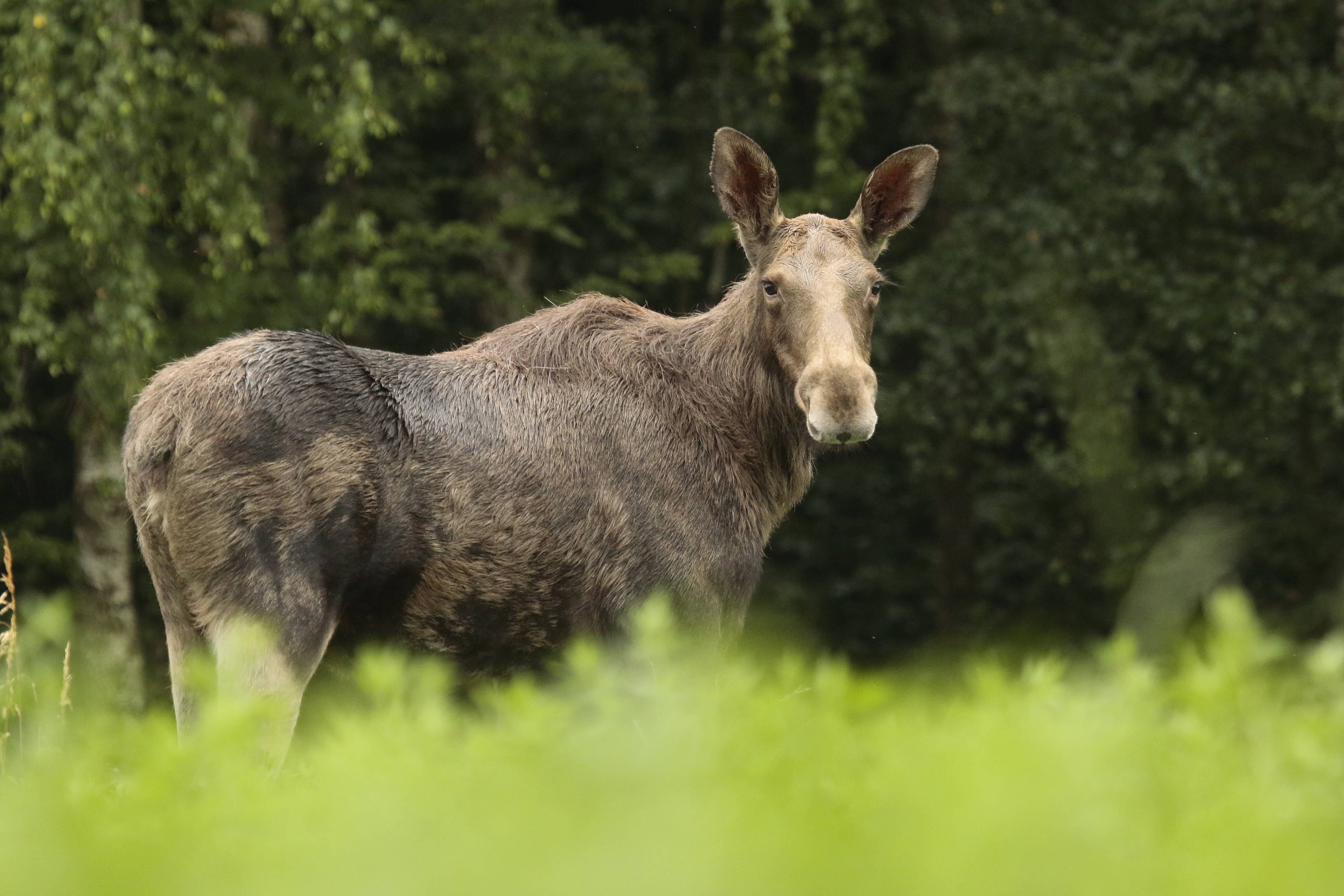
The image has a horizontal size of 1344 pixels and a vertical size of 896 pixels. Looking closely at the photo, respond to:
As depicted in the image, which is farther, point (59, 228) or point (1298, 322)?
point (1298, 322)

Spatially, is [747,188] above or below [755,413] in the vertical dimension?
above

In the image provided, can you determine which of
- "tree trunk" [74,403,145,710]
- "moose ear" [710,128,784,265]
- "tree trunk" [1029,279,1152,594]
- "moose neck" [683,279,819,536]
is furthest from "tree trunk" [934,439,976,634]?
"moose neck" [683,279,819,536]

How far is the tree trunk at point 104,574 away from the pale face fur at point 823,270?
6814mm

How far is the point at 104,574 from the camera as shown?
1139cm

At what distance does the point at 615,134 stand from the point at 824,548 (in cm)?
524

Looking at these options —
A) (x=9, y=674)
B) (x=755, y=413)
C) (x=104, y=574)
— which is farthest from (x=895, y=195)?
Answer: (x=104, y=574)

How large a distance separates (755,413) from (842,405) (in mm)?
870

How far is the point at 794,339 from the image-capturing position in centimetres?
545

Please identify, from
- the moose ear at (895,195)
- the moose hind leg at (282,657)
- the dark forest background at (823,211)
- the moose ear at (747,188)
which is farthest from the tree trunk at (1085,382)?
the moose hind leg at (282,657)

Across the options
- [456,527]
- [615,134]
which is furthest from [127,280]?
[615,134]

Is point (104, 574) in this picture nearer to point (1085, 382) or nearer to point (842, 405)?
point (842, 405)

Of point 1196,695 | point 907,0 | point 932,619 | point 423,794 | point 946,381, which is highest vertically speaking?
point 907,0

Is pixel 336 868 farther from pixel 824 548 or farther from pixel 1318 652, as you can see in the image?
pixel 824 548

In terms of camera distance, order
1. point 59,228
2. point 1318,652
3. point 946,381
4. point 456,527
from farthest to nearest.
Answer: point 946,381
point 59,228
point 456,527
point 1318,652
